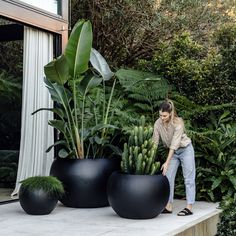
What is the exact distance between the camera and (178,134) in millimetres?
5742

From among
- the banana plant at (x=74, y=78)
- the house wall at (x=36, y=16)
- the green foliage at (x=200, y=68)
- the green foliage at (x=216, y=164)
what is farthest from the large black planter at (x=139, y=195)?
the green foliage at (x=200, y=68)

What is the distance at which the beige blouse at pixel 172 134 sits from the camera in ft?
18.8

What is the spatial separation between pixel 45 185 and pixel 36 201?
0.23m

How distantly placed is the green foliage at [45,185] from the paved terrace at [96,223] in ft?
0.99

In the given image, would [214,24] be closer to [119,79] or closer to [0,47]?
[119,79]

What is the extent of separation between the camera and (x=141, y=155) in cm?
545

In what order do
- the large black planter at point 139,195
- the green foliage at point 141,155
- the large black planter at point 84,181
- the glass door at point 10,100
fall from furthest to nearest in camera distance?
the glass door at point 10,100 → the large black planter at point 84,181 → the green foliage at point 141,155 → the large black planter at point 139,195

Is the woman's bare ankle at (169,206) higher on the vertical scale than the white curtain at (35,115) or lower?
lower

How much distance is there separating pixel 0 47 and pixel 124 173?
3.22 metres

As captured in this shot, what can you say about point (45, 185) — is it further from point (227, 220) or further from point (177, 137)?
point (227, 220)

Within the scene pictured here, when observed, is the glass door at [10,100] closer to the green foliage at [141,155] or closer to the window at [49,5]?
the window at [49,5]

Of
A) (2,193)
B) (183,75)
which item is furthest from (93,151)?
(183,75)

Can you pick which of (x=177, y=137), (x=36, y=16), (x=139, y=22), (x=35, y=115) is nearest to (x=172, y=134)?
(x=177, y=137)

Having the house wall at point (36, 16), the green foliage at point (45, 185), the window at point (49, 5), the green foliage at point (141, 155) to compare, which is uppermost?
the window at point (49, 5)
